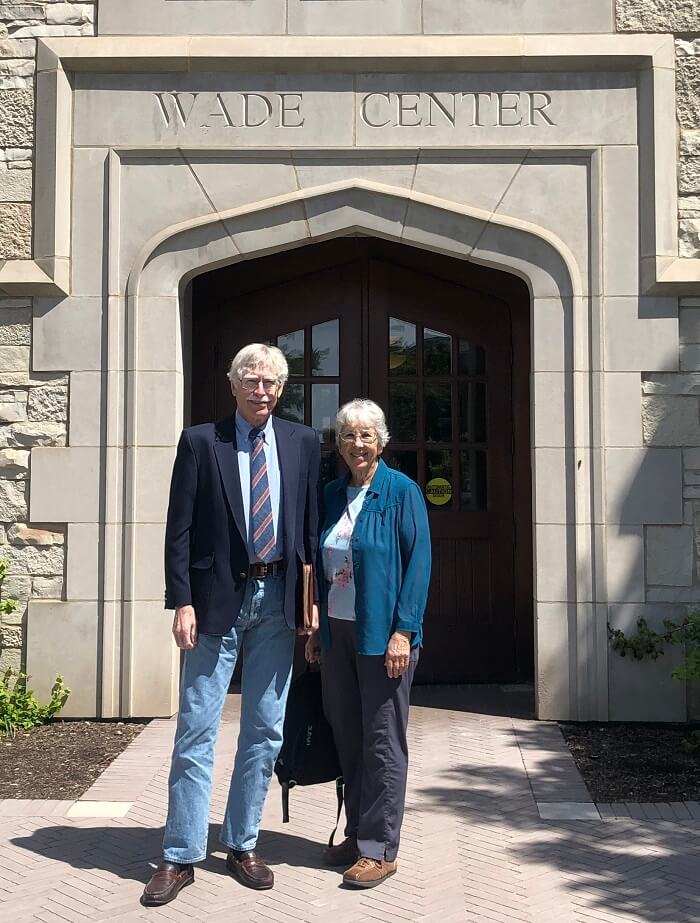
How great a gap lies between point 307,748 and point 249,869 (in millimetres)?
497

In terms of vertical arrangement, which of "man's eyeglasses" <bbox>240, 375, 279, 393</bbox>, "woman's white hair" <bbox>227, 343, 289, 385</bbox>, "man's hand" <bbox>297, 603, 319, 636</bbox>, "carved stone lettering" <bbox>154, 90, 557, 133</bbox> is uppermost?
"carved stone lettering" <bbox>154, 90, 557, 133</bbox>

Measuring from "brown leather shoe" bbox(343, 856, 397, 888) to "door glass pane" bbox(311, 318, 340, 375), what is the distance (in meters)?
4.34

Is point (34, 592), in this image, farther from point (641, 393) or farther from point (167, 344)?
point (641, 393)

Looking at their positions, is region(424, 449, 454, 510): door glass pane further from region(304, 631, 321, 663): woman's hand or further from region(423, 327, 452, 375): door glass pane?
region(304, 631, 321, 663): woman's hand

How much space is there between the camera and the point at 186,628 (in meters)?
3.85

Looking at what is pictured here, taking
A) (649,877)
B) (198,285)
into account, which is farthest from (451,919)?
(198,285)

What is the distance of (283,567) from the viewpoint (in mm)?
4016

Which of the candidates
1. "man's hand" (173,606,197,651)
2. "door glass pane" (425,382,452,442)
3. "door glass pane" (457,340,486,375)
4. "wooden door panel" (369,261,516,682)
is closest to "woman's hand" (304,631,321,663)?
"man's hand" (173,606,197,651)

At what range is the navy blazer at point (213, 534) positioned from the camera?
3.90 metres

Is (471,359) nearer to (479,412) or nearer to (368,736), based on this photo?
(479,412)

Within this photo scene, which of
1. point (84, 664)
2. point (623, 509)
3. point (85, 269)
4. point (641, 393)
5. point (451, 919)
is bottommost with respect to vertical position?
point (451, 919)

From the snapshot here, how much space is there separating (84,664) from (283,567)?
2997mm

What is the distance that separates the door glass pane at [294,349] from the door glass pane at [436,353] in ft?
3.01

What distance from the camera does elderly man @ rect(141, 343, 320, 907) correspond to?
3.88 metres
